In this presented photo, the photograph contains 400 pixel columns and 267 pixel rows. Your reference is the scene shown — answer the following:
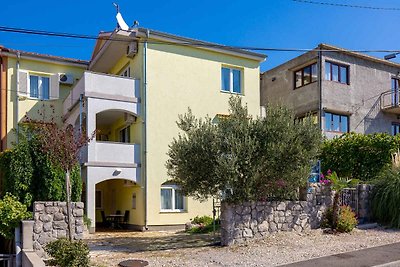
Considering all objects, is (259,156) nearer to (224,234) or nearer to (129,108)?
(224,234)

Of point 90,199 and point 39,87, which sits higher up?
point 39,87

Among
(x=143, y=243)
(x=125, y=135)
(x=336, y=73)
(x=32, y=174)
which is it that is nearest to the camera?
(x=32, y=174)

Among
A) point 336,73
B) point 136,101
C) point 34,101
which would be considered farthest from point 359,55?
point 34,101

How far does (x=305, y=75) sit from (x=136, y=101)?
11.7m

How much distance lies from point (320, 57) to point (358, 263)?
16.8 metres

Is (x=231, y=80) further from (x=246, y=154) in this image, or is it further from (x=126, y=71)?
(x=246, y=154)

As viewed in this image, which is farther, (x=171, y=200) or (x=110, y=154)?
(x=171, y=200)

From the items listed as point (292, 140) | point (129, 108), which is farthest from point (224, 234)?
point (129, 108)

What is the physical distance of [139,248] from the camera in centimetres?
1172

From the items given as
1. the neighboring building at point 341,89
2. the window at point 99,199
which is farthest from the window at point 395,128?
the window at point 99,199

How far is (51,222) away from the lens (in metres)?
10.8

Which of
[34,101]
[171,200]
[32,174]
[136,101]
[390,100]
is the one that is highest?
[390,100]

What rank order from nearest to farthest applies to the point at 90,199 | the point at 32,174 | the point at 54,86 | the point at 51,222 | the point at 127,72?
1. the point at 51,222
2. the point at 32,174
3. the point at 90,199
4. the point at 127,72
5. the point at 54,86

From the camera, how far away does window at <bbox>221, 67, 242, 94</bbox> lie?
68.7 feet
